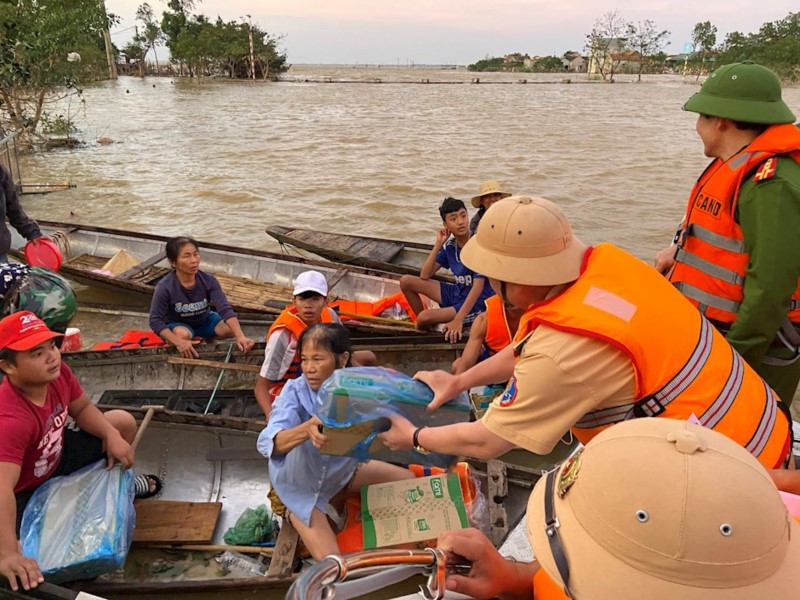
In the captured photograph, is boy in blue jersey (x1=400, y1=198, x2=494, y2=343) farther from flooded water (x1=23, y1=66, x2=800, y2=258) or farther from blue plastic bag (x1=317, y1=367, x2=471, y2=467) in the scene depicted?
flooded water (x1=23, y1=66, x2=800, y2=258)

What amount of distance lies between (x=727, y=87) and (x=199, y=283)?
A: 4125 mm

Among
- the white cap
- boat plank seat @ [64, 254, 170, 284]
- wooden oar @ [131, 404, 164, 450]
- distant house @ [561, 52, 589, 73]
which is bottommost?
wooden oar @ [131, 404, 164, 450]

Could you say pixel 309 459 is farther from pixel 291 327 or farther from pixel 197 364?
pixel 197 364

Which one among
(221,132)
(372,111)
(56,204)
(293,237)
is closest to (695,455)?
(293,237)

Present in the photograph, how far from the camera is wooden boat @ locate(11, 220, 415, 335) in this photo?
21.8ft

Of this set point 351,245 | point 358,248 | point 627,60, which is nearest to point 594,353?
point 358,248

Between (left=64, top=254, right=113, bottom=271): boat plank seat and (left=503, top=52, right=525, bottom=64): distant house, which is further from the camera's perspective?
(left=503, top=52, right=525, bottom=64): distant house

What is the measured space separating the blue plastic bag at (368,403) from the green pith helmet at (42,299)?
204cm

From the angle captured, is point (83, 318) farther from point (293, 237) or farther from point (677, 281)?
point (677, 281)

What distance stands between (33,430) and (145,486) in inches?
35.9

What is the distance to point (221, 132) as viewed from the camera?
22094 mm

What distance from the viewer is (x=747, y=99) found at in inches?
94.6

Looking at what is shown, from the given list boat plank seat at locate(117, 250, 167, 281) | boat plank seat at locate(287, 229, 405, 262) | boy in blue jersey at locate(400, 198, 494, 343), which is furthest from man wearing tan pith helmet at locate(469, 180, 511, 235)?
boat plank seat at locate(117, 250, 167, 281)

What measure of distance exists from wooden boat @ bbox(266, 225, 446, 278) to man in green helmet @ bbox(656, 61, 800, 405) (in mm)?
4925
